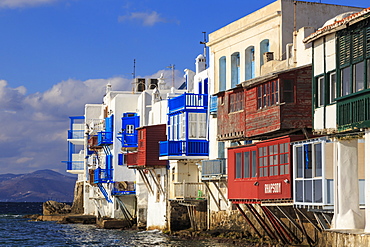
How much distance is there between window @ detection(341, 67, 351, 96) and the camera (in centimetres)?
2489

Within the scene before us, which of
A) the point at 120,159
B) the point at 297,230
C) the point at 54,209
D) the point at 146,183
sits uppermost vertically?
the point at 120,159

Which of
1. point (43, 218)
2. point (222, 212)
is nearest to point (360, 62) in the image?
point (222, 212)

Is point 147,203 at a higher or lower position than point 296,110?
lower

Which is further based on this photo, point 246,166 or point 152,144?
point 152,144

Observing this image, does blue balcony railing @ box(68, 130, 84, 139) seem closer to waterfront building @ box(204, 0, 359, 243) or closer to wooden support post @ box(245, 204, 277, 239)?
waterfront building @ box(204, 0, 359, 243)

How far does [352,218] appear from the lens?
2523 cm

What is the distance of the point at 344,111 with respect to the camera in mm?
25141

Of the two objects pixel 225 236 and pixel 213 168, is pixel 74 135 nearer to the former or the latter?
pixel 213 168

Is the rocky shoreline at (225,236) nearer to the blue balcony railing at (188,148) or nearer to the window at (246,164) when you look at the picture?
the window at (246,164)

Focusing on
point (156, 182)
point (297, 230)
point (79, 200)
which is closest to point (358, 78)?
point (297, 230)

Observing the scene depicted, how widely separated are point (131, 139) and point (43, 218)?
3203 centimetres

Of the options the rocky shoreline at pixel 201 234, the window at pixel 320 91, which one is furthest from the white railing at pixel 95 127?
the window at pixel 320 91

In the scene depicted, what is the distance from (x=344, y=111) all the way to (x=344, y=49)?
198 centimetres

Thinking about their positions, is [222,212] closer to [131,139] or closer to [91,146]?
[131,139]
